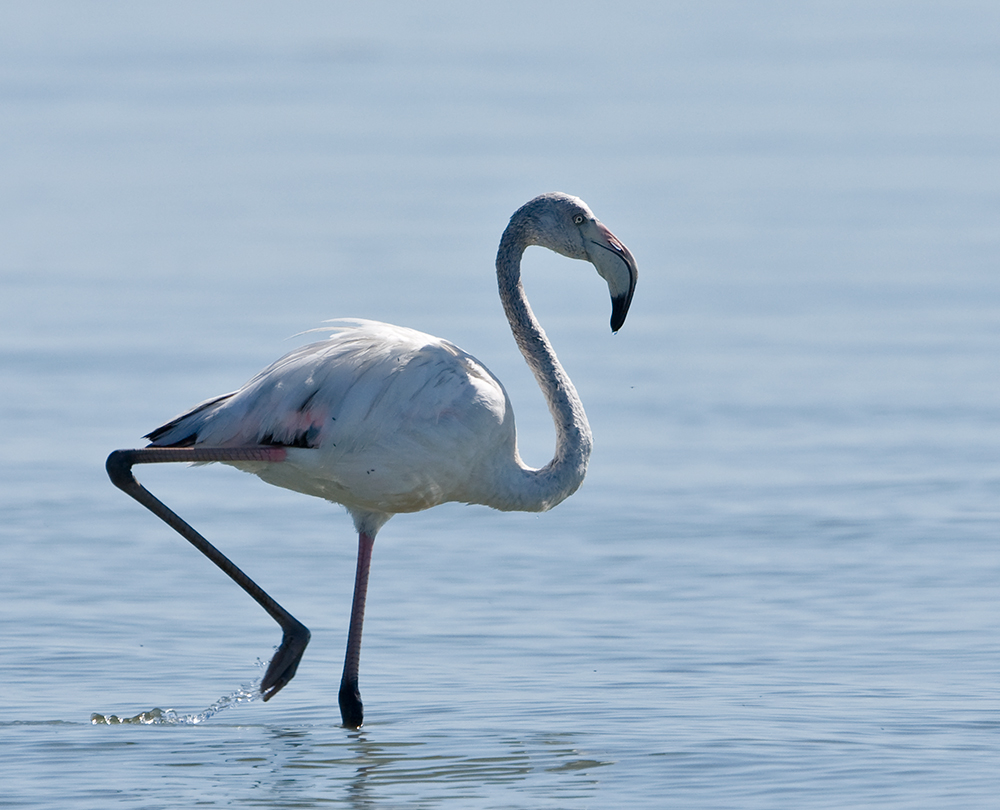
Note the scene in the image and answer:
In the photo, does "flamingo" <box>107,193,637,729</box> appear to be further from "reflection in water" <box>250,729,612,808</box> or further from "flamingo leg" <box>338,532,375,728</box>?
"reflection in water" <box>250,729,612,808</box>

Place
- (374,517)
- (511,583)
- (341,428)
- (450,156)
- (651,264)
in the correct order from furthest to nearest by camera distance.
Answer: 1. (450,156)
2. (651,264)
3. (511,583)
4. (374,517)
5. (341,428)

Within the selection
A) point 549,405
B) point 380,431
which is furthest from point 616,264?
point 380,431

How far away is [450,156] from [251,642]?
14477mm

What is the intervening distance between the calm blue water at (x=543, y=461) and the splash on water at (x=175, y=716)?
28mm

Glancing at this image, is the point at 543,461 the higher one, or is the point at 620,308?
the point at 620,308

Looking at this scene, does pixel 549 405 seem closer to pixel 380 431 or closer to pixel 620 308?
pixel 620 308

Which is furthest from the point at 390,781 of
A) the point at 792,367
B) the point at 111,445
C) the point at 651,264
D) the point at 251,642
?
the point at 651,264

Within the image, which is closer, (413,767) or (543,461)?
(413,767)

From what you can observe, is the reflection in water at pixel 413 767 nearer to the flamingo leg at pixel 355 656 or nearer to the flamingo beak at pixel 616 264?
the flamingo leg at pixel 355 656

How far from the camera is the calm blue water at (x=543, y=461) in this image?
7.07m

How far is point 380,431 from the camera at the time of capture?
6.97 metres

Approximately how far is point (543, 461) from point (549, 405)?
380 centimetres

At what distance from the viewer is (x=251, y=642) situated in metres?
8.52

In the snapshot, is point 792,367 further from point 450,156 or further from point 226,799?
point 450,156
